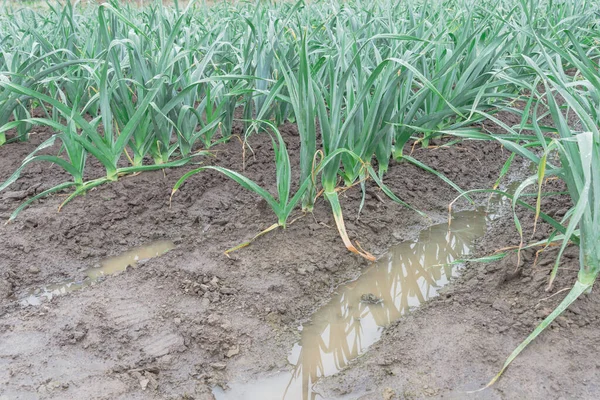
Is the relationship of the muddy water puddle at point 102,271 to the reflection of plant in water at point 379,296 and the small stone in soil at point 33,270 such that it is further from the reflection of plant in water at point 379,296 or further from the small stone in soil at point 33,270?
the reflection of plant in water at point 379,296

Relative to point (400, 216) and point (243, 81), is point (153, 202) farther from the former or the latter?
point (400, 216)

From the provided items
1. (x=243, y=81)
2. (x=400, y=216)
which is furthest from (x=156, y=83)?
(x=400, y=216)

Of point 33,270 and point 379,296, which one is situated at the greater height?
point 33,270

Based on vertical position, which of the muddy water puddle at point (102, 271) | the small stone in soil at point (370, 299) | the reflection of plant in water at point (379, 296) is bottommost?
the reflection of plant in water at point (379, 296)

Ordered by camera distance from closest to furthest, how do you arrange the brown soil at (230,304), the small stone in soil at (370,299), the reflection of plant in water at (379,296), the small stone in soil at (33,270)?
the brown soil at (230,304) < the reflection of plant in water at (379,296) < the small stone in soil at (370,299) < the small stone in soil at (33,270)

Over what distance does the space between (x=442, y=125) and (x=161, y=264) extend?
1690mm

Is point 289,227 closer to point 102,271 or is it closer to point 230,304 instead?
point 230,304

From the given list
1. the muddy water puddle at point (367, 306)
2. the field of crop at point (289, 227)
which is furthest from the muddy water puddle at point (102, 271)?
the muddy water puddle at point (367, 306)

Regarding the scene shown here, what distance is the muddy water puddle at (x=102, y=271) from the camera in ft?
6.46

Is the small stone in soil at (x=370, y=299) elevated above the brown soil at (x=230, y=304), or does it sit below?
below

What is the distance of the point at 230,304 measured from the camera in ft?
→ 6.02

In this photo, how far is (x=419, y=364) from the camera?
1511 millimetres

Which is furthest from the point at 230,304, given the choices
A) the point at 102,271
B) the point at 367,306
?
the point at 102,271

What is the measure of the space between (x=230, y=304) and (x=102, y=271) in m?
0.62
